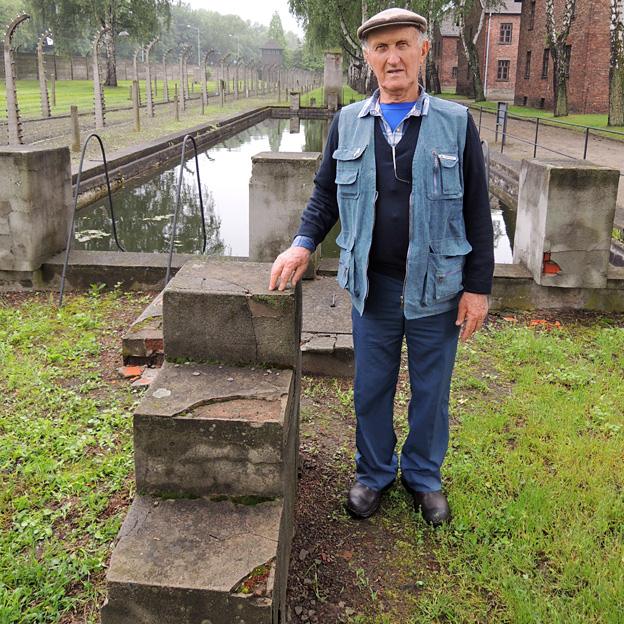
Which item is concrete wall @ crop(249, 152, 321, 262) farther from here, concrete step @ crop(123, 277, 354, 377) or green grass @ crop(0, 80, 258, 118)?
green grass @ crop(0, 80, 258, 118)

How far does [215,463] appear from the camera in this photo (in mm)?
2461

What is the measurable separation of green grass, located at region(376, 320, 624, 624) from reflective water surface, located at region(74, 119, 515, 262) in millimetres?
5343

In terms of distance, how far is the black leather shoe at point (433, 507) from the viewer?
3.08m

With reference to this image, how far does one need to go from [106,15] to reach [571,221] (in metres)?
40.0

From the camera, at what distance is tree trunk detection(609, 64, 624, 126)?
2044cm

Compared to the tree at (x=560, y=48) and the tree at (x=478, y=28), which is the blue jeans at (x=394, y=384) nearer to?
the tree at (x=560, y=48)

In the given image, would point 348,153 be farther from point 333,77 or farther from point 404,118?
point 333,77

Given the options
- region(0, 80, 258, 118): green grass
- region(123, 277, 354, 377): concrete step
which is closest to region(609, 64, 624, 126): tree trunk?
region(0, 80, 258, 118): green grass

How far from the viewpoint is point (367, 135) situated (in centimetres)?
275

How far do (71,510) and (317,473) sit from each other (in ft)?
3.74

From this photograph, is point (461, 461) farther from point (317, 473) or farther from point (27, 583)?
point (27, 583)

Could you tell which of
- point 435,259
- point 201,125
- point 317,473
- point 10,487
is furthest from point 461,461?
point 201,125

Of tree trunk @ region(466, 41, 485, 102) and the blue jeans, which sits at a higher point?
tree trunk @ region(466, 41, 485, 102)

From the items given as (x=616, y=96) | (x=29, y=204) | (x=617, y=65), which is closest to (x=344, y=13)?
(x=616, y=96)
